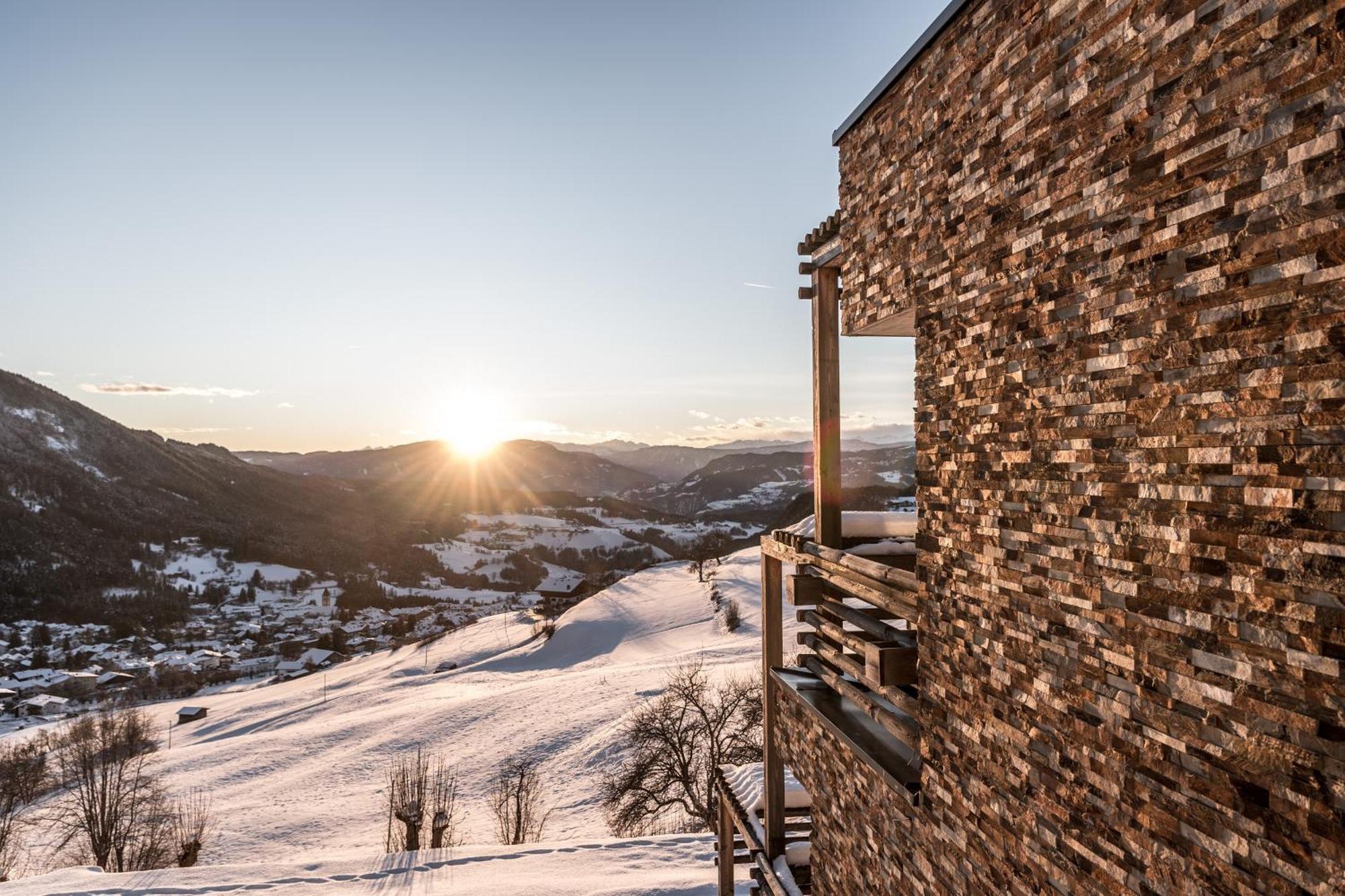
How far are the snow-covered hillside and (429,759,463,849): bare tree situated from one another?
23.5 inches

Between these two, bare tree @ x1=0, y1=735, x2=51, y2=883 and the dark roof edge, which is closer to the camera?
the dark roof edge

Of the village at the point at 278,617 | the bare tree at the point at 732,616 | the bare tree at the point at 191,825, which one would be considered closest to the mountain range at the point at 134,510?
the village at the point at 278,617

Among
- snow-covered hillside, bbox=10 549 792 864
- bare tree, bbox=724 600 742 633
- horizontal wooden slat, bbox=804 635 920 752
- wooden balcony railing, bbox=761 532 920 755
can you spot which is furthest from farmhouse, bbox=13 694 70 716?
horizontal wooden slat, bbox=804 635 920 752

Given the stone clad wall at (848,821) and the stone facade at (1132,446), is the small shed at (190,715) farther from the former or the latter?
the stone facade at (1132,446)

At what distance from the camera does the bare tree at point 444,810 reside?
72.2ft

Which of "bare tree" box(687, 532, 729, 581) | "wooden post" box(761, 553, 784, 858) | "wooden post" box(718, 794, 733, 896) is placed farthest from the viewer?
"bare tree" box(687, 532, 729, 581)

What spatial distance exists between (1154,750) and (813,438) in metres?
4.12

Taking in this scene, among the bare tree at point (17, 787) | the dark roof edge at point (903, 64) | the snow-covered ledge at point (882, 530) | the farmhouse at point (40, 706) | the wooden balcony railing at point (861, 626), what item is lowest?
the farmhouse at point (40, 706)

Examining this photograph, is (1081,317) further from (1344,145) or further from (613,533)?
(613,533)

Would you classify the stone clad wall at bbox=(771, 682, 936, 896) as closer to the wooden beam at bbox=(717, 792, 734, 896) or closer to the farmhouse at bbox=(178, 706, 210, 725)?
the wooden beam at bbox=(717, 792, 734, 896)

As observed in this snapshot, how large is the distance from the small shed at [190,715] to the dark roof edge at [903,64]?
62.7 metres

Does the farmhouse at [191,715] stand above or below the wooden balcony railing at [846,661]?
below

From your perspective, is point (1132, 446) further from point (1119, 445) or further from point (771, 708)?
point (771, 708)

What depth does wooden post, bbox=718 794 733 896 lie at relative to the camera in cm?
1056
